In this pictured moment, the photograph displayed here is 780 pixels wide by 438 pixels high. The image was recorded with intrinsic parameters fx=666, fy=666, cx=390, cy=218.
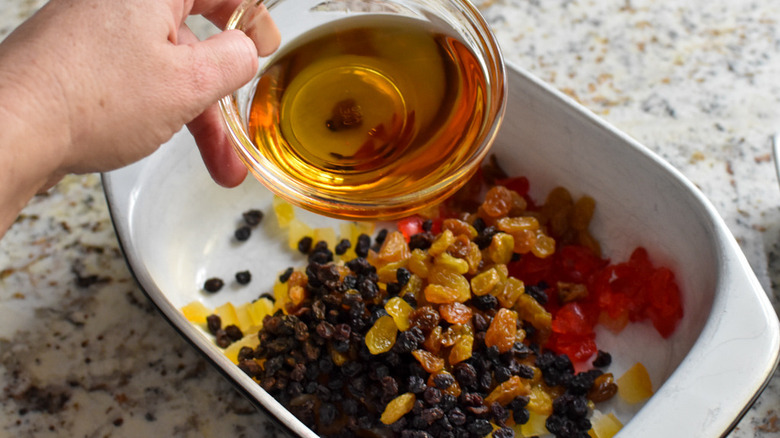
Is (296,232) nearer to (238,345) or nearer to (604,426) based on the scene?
(238,345)

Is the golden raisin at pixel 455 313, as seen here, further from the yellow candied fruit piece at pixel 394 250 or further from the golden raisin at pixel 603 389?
the golden raisin at pixel 603 389

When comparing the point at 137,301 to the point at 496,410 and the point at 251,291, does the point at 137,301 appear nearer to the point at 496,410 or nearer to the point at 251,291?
the point at 251,291

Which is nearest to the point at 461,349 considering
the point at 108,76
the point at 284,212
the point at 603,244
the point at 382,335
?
the point at 382,335

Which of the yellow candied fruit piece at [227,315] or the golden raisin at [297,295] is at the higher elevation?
the golden raisin at [297,295]

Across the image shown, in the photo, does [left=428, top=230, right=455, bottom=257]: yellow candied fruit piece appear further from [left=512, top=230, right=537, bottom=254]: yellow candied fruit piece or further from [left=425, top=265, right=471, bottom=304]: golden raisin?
[left=512, top=230, right=537, bottom=254]: yellow candied fruit piece

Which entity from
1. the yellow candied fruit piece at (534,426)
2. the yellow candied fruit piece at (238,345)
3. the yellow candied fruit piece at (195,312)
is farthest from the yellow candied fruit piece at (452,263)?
the yellow candied fruit piece at (195,312)

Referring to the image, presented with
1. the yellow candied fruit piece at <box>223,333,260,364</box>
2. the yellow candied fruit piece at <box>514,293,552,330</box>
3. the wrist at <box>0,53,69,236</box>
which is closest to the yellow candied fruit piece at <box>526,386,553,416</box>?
the yellow candied fruit piece at <box>514,293,552,330</box>
